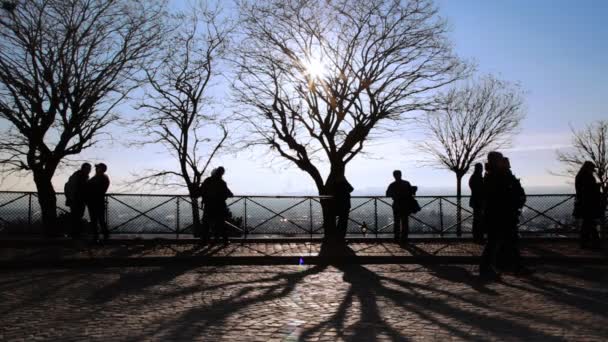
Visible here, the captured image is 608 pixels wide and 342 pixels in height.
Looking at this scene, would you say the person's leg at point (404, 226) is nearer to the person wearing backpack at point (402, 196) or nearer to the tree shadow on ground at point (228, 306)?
the person wearing backpack at point (402, 196)

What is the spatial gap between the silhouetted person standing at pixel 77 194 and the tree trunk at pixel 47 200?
5.75 ft

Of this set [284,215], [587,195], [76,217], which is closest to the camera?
[587,195]

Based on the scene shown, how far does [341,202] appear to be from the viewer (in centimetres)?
1335

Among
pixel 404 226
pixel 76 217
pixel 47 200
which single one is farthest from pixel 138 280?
pixel 47 200

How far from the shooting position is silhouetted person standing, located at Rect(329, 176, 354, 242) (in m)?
13.3

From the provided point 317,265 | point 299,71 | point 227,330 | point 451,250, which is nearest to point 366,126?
point 299,71

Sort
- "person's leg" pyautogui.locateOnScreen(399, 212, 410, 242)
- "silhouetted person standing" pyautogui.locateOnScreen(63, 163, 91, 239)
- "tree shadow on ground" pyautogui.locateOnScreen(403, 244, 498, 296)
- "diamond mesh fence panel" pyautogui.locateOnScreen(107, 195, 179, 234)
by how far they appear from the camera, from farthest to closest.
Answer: "diamond mesh fence panel" pyautogui.locateOnScreen(107, 195, 179, 234) < "person's leg" pyautogui.locateOnScreen(399, 212, 410, 242) < "silhouetted person standing" pyautogui.locateOnScreen(63, 163, 91, 239) < "tree shadow on ground" pyautogui.locateOnScreen(403, 244, 498, 296)

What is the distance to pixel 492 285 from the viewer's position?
26.9 feet

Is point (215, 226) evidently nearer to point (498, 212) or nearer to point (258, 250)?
point (258, 250)

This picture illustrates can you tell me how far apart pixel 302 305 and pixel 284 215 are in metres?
8.04

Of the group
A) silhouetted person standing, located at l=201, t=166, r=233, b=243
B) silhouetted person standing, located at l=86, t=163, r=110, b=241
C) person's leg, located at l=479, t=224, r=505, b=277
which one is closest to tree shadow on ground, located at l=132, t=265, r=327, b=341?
person's leg, located at l=479, t=224, r=505, b=277

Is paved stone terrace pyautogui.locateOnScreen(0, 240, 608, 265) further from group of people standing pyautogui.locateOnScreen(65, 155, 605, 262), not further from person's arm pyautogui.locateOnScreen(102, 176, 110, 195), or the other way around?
person's arm pyautogui.locateOnScreen(102, 176, 110, 195)

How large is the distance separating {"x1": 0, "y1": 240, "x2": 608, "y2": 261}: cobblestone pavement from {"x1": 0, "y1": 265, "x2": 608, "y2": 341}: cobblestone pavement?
1.22 m

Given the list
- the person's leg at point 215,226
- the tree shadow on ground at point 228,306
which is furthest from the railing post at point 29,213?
the tree shadow on ground at point 228,306
